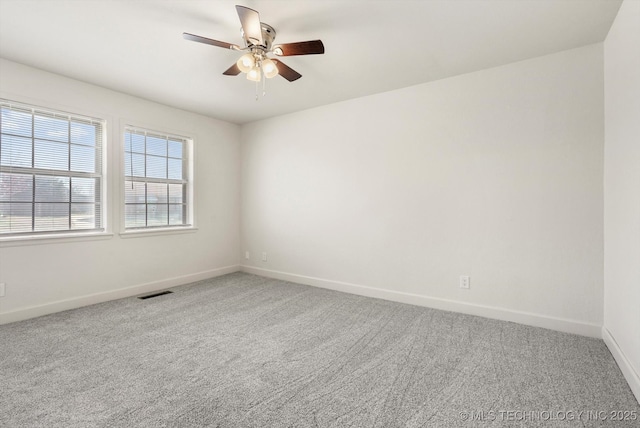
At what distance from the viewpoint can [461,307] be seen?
3.18 m

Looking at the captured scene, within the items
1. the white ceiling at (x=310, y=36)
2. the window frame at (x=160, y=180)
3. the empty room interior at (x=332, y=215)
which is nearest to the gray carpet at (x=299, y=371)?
the empty room interior at (x=332, y=215)

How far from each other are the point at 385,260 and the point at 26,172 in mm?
3955

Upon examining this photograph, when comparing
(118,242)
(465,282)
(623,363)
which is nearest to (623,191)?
(623,363)

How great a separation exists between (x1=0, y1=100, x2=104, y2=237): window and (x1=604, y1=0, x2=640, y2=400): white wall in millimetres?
4881

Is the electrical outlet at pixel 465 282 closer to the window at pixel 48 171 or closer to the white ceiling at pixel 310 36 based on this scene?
the white ceiling at pixel 310 36

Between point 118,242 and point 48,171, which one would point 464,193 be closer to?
point 118,242

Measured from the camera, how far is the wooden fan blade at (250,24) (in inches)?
72.4

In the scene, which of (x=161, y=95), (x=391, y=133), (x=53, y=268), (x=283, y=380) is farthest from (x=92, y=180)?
(x=391, y=133)

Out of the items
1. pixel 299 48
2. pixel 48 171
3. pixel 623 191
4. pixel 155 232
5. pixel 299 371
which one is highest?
pixel 299 48

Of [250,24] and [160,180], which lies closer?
[250,24]

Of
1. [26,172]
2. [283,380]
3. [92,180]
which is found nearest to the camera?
[283,380]

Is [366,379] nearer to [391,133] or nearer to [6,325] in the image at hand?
[391,133]

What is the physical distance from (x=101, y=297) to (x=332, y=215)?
2954mm

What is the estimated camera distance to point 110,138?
11.8ft
